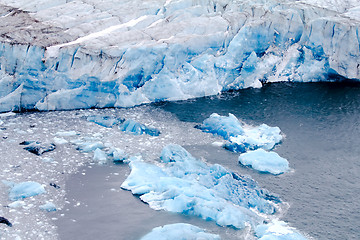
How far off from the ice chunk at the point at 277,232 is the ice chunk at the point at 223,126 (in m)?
4.09

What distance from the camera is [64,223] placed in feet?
26.1

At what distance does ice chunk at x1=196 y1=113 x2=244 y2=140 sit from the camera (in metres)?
12.0

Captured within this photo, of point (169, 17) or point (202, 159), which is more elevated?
point (169, 17)

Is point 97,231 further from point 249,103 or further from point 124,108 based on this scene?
point 249,103

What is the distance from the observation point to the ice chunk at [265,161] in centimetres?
1022

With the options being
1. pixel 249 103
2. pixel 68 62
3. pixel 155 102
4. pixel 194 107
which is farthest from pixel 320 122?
pixel 68 62

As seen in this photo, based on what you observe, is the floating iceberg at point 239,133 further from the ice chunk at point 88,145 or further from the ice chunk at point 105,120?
the ice chunk at point 88,145

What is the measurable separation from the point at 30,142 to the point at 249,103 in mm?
7118

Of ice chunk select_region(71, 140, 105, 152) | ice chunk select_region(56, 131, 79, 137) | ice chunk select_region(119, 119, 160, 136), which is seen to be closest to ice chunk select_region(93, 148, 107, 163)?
ice chunk select_region(71, 140, 105, 152)

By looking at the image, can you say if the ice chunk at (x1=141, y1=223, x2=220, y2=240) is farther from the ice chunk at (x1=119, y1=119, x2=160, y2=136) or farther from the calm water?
the ice chunk at (x1=119, y1=119, x2=160, y2=136)

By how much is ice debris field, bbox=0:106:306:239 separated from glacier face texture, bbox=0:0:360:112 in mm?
896

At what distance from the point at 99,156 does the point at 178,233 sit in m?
3.50

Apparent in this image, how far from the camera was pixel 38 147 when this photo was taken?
34.7ft

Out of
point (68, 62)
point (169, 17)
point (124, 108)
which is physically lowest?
point (124, 108)
